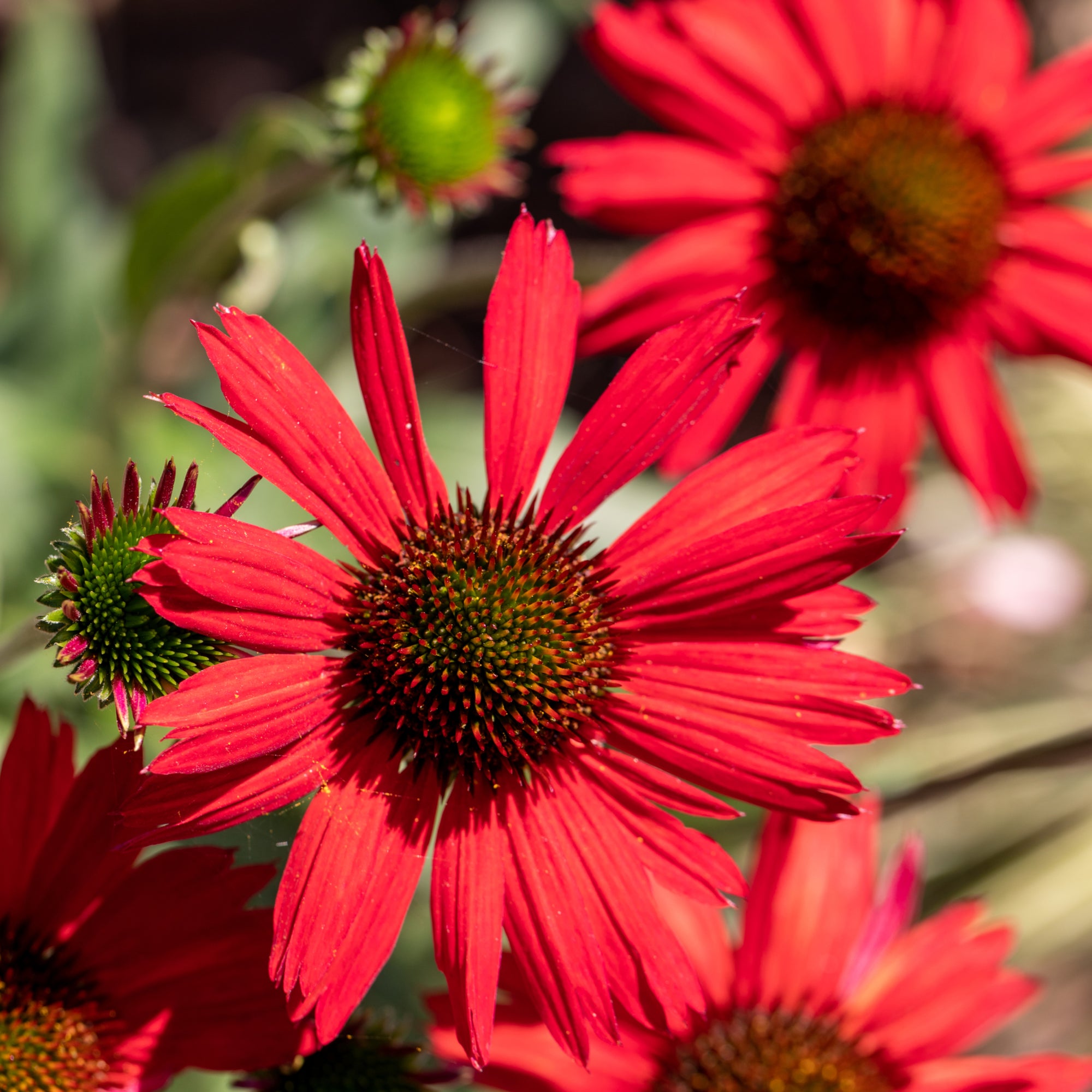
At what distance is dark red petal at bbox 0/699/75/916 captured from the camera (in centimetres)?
105

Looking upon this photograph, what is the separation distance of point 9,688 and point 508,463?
0.96m

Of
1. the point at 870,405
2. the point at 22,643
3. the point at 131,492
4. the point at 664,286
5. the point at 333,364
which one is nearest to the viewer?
the point at 131,492

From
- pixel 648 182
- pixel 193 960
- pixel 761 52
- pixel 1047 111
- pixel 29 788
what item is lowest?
pixel 193 960

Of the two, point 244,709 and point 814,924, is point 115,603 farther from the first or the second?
point 814,924

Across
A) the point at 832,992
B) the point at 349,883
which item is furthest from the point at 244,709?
the point at 832,992

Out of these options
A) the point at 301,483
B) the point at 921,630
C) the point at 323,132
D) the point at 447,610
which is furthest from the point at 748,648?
the point at 921,630

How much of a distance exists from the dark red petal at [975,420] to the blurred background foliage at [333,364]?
39 cm

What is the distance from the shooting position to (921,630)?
3.20 m

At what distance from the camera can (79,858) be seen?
107cm

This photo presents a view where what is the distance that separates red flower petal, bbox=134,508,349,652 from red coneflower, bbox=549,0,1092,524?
666mm

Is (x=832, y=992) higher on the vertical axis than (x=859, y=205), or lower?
lower

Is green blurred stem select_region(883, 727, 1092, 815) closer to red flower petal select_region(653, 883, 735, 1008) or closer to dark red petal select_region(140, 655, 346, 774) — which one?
red flower petal select_region(653, 883, 735, 1008)

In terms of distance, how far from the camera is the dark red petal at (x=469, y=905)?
3.21 ft

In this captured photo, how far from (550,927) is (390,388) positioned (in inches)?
20.6
